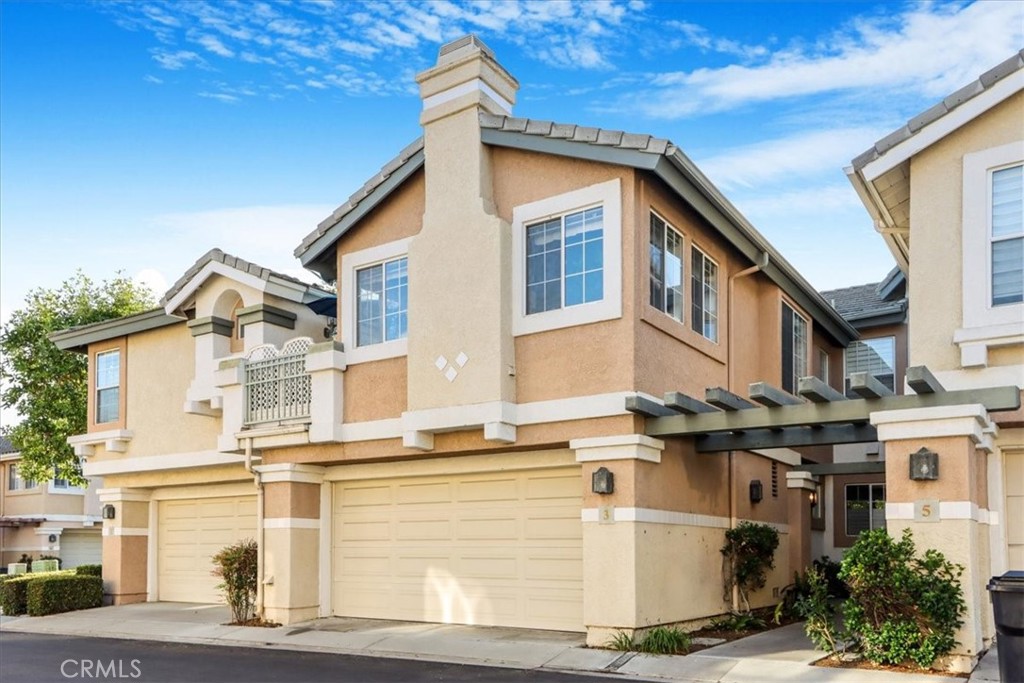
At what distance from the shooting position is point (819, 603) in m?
11.9

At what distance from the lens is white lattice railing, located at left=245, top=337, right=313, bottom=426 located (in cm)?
1670

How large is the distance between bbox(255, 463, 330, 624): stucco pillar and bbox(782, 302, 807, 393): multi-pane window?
8.74 meters

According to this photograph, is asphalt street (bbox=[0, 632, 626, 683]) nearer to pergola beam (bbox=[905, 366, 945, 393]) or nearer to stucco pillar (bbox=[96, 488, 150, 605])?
pergola beam (bbox=[905, 366, 945, 393])

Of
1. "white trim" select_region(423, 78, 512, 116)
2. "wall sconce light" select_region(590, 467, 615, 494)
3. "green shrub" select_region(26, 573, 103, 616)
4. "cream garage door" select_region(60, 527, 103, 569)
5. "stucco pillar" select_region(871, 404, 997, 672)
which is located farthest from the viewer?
"cream garage door" select_region(60, 527, 103, 569)

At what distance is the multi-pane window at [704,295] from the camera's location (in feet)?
50.8

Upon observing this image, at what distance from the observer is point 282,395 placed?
17.0m

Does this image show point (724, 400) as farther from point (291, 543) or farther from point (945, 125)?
point (291, 543)

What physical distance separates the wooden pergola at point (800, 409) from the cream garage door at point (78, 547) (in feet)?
97.0

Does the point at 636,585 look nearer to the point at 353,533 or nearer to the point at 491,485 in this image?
the point at 491,485

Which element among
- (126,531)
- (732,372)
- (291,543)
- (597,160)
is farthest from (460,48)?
(126,531)

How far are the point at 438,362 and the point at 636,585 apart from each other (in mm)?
4187

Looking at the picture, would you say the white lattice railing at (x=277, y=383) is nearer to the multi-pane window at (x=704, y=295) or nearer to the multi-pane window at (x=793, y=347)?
the multi-pane window at (x=704, y=295)

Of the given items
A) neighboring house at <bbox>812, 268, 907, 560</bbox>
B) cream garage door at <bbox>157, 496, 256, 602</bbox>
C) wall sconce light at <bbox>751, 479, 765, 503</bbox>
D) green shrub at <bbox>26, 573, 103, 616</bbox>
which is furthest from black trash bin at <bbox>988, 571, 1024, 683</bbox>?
green shrub at <bbox>26, 573, 103, 616</bbox>

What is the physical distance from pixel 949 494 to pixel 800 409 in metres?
2.11
